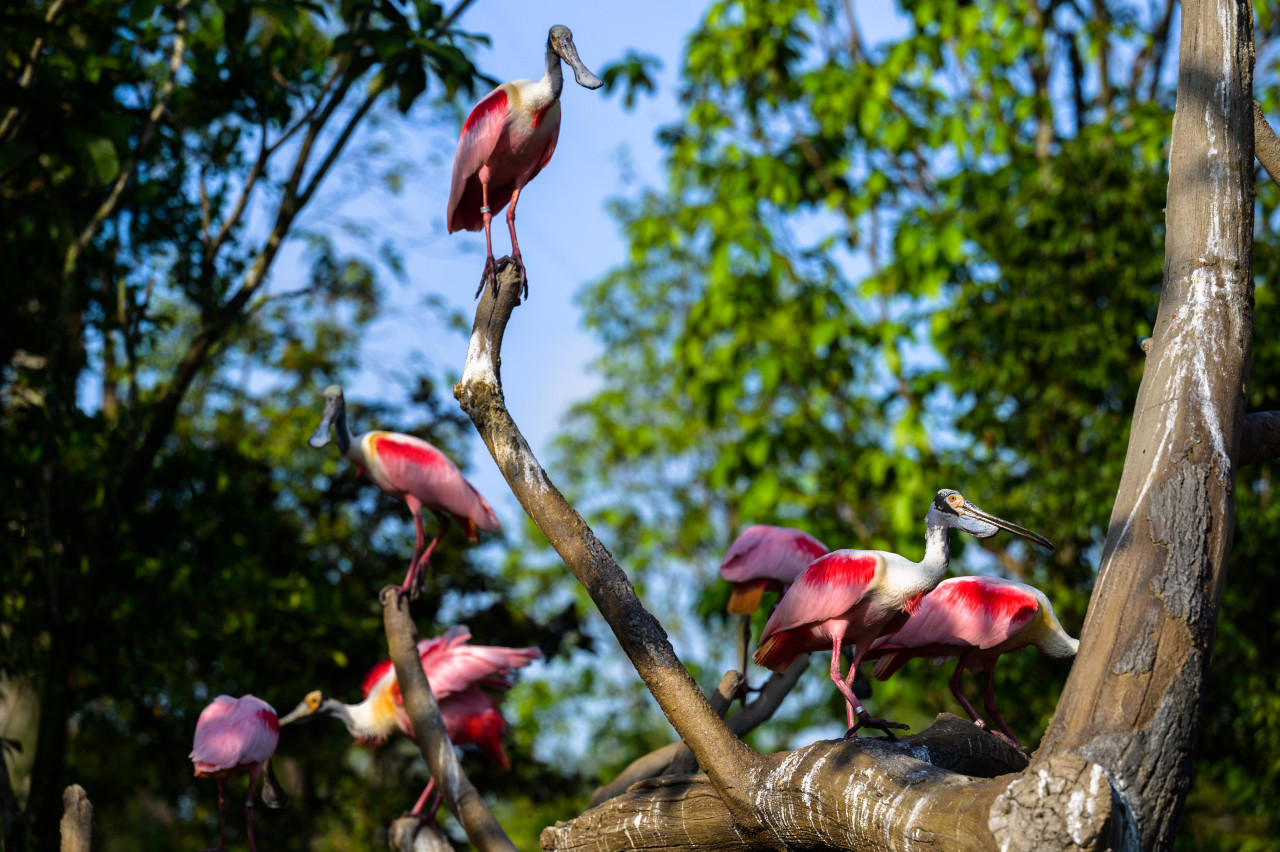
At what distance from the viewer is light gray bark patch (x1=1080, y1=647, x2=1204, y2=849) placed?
214 centimetres

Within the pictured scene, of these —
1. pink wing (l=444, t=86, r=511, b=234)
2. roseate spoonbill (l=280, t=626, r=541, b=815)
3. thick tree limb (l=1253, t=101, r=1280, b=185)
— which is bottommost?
roseate spoonbill (l=280, t=626, r=541, b=815)

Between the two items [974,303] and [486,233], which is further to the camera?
[974,303]

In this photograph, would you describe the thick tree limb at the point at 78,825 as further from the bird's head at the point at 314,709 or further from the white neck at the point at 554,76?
the white neck at the point at 554,76

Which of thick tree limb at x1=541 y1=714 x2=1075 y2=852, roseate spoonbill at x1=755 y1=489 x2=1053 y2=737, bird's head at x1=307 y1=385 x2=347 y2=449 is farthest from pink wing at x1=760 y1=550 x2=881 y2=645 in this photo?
bird's head at x1=307 y1=385 x2=347 y2=449

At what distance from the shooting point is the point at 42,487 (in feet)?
21.3

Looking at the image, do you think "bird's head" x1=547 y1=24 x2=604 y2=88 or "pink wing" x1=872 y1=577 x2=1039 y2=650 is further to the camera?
"bird's head" x1=547 y1=24 x2=604 y2=88

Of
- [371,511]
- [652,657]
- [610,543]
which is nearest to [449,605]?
[371,511]

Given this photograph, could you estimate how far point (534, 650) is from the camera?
209 inches

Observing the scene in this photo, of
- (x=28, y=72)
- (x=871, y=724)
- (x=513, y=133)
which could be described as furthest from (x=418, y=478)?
(x=28, y=72)

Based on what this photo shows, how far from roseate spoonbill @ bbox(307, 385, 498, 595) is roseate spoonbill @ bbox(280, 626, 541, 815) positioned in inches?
14.9

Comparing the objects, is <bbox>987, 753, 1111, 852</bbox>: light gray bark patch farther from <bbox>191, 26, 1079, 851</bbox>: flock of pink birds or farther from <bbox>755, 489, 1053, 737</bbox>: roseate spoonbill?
<bbox>755, 489, 1053, 737</bbox>: roseate spoonbill

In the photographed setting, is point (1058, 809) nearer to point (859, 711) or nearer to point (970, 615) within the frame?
point (859, 711)

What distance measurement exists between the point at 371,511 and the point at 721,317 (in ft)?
10.7

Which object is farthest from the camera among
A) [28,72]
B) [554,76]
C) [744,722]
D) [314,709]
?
[28,72]
